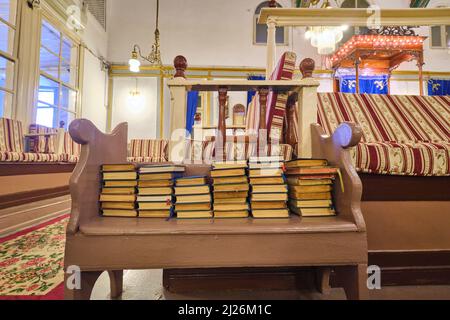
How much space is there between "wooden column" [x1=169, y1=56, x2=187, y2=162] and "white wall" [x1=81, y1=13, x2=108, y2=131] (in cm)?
558

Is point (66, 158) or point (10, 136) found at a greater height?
point (10, 136)

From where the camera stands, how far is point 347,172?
81 cm

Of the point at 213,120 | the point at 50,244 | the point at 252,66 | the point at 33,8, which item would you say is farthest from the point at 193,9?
the point at 50,244

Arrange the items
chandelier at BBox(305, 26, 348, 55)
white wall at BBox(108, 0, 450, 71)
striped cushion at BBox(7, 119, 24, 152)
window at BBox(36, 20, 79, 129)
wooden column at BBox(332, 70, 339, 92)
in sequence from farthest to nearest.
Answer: white wall at BBox(108, 0, 450, 71), wooden column at BBox(332, 70, 339, 92), window at BBox(36, 20, 79, 129), chandelier at BBox(305, 26, 348, 55), striped cushion at BBox(7, 119, 24, 152)

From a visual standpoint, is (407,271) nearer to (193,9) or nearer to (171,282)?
(171,282)

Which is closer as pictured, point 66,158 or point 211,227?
point 211,227

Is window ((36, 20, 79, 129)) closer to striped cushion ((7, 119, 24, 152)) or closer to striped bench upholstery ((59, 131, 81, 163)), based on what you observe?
striped bench upholstery ((59, 131, 81, 163))

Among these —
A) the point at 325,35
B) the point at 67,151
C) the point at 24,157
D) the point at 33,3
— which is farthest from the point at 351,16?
the point at 33,3

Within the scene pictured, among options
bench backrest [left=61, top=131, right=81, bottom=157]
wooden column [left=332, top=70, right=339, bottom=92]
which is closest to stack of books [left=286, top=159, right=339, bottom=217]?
bench backrest [left=61, top=131, right=81, bottom=157]

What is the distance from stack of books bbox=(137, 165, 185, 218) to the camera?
870 millimetres

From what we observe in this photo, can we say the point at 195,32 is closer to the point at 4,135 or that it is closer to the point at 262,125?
the point at 4,135

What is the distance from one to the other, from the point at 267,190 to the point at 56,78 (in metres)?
5.56

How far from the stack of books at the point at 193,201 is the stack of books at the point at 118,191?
0.51 feet

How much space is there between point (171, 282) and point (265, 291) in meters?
0.43
